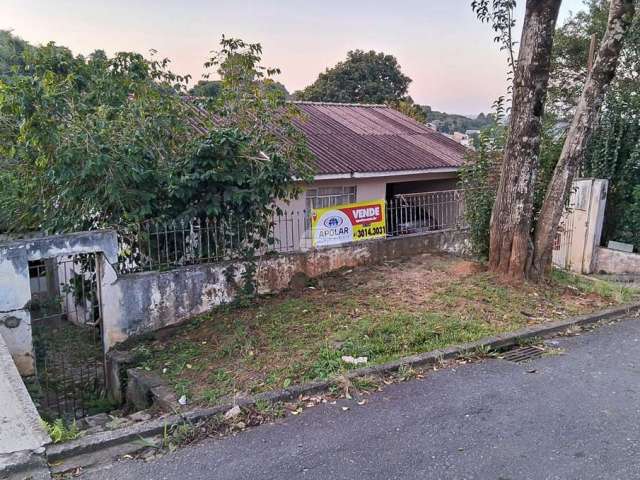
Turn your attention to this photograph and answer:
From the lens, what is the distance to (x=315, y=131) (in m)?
13.4

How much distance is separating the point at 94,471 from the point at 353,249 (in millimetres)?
5847

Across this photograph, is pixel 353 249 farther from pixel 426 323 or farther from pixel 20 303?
pixel 20 303

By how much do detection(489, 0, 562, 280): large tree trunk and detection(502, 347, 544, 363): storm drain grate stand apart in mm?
2281

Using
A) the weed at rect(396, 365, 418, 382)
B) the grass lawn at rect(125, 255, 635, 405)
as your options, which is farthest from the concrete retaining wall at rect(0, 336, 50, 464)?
the weed at rect(396, 365, 418, 382)

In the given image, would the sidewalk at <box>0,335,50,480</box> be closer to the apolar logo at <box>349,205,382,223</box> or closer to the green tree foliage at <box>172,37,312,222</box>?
the green tree foliage at <box>172,37,312,222</box>

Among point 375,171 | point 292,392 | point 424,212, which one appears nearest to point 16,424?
point 292,392

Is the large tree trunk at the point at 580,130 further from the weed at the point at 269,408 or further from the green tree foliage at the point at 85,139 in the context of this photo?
the green tree foliage at the point at 85,139

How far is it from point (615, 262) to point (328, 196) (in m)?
6.36

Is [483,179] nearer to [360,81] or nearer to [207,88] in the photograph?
[207,88]

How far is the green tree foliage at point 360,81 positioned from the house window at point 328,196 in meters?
18.4

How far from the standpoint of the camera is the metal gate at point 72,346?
6.05 meters

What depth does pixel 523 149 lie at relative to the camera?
7.41 metres

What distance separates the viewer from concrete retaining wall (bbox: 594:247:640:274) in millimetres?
10539

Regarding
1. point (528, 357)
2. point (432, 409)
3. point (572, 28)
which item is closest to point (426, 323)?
point (528, 357)
